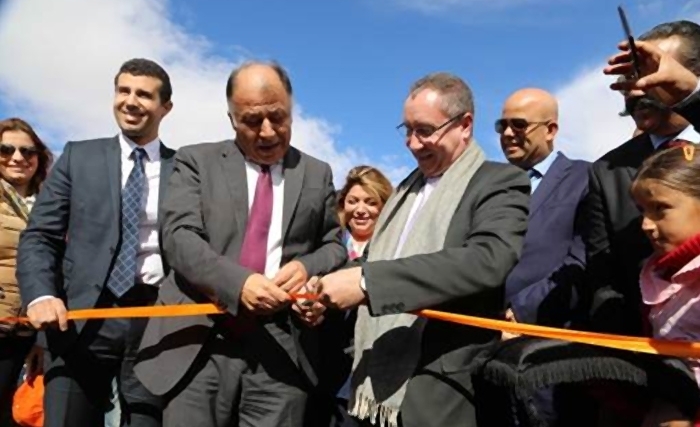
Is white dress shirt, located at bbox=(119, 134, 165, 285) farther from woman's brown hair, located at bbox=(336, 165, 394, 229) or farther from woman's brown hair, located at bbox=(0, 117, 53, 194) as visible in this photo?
woman's brown hair, located at bbox=(336, 165, 394, 229)

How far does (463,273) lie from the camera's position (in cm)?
328

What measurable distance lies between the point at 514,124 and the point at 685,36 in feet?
6.42

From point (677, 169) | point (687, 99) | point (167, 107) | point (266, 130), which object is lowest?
point (677, 169)

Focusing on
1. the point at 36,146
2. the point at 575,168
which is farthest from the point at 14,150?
the point at 575,168

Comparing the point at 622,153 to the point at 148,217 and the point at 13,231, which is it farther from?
the point at 13,231

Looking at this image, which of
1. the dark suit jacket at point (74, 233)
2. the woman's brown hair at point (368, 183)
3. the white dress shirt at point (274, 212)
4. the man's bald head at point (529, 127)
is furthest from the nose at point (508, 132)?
the dark suit jacket at point (74, 233)

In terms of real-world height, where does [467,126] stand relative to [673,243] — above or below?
above

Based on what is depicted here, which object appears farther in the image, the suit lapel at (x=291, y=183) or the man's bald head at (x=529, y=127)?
the man's bald head at (x=529, y=127)

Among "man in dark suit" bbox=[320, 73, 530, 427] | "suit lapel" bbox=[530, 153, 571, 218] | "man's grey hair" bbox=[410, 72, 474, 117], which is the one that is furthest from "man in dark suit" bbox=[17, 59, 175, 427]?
"suit lapel" bbox=[530, 153, 571, 218]

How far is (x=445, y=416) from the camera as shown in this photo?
128 inches

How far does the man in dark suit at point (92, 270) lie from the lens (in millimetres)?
4414

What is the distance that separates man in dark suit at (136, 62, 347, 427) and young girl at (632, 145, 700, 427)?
1.49 meters

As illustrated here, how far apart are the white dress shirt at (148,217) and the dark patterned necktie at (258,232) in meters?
1.11

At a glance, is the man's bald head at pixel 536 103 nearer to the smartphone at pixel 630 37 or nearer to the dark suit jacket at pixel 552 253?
the dark suit jacket at pixel 552 253
